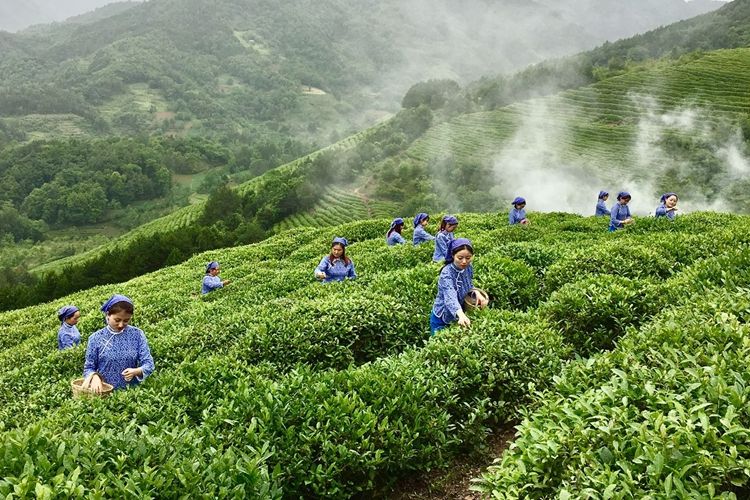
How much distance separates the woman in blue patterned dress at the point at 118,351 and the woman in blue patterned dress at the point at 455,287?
448cm

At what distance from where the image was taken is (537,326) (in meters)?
6.79

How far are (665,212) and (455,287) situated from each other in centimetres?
1271

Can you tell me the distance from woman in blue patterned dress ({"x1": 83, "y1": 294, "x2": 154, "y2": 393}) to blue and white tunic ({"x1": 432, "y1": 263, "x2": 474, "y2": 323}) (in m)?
4.49

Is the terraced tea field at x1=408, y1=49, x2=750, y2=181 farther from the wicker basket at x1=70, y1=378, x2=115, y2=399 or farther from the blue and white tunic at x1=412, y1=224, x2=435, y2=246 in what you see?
the wicker basket at x1=70, y1=378, x2=115, y2=399

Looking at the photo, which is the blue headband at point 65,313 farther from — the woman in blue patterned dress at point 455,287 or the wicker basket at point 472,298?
the wicker basket at point 472,298

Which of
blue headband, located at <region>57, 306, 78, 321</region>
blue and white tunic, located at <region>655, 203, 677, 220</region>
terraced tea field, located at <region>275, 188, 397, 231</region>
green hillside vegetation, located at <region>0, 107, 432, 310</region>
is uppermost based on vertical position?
blue headband, located at <region>57, 306, 78, 321</region>

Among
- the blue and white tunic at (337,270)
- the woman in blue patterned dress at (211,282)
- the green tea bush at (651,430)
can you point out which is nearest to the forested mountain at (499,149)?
the woman in blue patterned dress at (211,282)

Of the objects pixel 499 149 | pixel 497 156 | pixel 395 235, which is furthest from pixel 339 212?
pixel 395 235

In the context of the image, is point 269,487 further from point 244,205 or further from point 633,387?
point 244,205

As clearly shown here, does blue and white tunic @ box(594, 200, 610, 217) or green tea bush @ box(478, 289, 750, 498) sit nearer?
green tea bush @ box(478, 289, 750, 498)

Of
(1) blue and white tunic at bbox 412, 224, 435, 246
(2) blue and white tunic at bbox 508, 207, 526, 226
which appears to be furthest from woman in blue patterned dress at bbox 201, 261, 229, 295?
(2) blue and white tunic at bbox 508, 207, 526, 226

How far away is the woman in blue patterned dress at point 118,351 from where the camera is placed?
638 cm

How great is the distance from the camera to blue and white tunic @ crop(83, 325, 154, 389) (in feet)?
21.4

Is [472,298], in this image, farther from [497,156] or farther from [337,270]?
[497,156]
